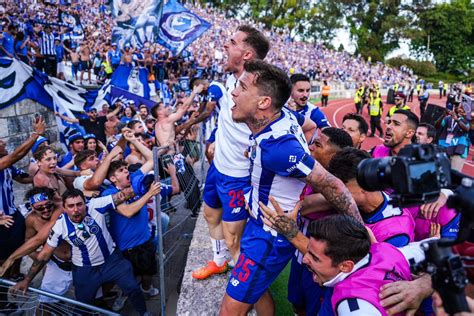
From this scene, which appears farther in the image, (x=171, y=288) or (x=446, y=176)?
(x=171, y=288)

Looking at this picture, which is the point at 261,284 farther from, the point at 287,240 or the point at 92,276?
the point at 92,276

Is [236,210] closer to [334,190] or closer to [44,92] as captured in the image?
[334,190]

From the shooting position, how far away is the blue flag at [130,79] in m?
10.7

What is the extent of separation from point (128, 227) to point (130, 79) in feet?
25.4

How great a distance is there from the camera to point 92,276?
3.64m

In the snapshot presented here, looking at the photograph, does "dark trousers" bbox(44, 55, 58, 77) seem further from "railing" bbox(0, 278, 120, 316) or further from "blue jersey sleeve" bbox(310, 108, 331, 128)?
"blue jersey sleeve" bbox(310, 108, 331, 128)

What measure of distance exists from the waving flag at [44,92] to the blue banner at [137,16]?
5.36 feet

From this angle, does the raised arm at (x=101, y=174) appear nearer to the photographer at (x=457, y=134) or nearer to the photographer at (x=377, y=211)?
the photographer at (x=377, y=211)

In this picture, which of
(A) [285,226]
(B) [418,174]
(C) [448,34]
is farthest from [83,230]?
(C) [448,34]

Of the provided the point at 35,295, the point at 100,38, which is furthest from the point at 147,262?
the point at 100,38

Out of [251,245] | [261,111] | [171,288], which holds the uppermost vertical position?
[261,111]

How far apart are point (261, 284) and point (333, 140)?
120cm

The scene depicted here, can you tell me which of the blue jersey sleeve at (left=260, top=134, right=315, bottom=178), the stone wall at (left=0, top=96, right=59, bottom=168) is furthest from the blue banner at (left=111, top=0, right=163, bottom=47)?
the blue jersey sleeve at (left=260, top=134, right=315, bottom=178)

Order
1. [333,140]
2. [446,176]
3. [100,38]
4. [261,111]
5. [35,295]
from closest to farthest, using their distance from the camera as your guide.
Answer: [446,176] → [261,111] → [333,140] → [35,295] → [100,38]
